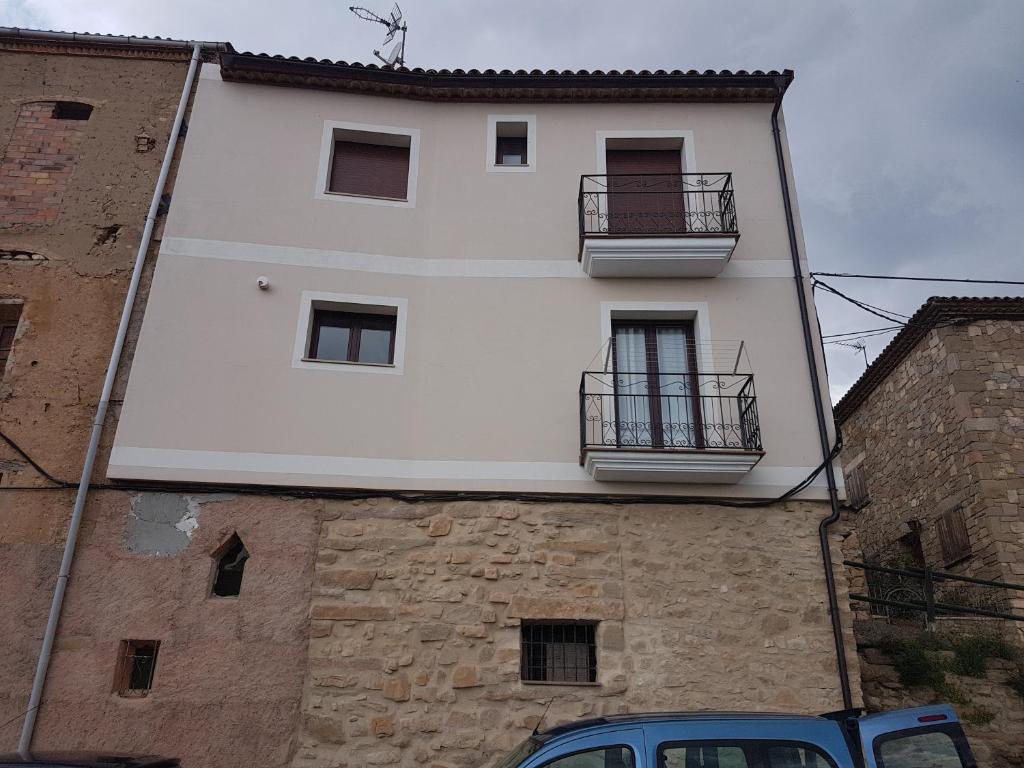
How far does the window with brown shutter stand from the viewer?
10867mm

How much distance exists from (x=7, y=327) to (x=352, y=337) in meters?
4.20

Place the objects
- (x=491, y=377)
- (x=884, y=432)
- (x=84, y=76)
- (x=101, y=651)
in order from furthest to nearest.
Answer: (x=884, y=432) < (x=84, y=76) < (x=491, y=377) < (x=101, y=651)

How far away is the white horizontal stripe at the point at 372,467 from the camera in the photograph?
7699 millimetres

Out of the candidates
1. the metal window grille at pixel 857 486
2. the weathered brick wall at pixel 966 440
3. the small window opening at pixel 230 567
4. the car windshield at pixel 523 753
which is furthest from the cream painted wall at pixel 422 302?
the metal window grille at pixel 857 486

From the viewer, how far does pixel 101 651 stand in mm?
7008

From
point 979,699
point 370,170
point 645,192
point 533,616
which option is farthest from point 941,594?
point 370,170

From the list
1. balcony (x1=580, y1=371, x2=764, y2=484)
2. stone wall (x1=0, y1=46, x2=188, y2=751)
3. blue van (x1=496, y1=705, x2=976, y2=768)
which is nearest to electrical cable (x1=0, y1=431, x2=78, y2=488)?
stone wall (x1=0, y1=46, x2=188, y2=751)

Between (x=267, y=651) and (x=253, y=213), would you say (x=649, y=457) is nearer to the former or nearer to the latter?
(x=267, y=651)

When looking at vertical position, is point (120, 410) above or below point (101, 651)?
above

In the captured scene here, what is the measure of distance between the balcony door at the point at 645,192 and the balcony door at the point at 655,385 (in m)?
1.21

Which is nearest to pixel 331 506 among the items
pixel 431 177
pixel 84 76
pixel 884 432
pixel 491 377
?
pixel 491 377

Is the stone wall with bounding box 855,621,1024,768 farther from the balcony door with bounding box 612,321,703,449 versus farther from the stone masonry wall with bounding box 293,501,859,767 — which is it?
the balcony door with bounding box 612,321,703,449

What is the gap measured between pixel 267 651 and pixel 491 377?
3.64 m

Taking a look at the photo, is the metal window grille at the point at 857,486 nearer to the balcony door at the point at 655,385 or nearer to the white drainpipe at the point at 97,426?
the balcony door at the point at 655,385
